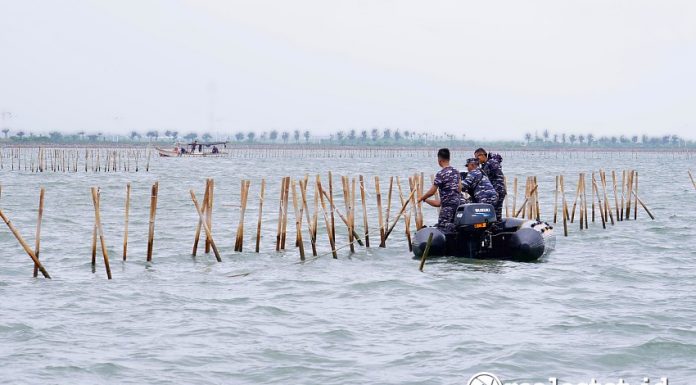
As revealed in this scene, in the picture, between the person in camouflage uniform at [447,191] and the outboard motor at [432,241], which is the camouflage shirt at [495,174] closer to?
the person in camouflage uniform at [447,191]

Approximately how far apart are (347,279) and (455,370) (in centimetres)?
681

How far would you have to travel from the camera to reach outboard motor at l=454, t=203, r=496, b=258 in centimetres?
1845

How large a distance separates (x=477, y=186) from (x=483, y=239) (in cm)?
109

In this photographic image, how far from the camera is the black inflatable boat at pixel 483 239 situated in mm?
18531

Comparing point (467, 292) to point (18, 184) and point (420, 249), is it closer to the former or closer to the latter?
point (420, 249)

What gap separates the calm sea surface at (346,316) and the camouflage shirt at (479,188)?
4.21 feet

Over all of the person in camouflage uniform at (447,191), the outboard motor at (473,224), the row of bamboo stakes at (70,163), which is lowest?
the row of bamboo stakes at (70,163)

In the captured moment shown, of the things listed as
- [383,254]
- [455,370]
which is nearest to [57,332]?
[455,370]

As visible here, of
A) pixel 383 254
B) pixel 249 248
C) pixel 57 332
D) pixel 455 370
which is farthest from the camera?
pixel 249 248

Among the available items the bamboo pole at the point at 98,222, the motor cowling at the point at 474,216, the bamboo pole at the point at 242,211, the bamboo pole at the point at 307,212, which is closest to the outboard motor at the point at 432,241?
the motor cowling at the point at 474,216

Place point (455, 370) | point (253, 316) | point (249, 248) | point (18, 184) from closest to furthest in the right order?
1. point (455, 370)
2. point (253, 316)
3. point (249, 248)
4. point (18, 184)

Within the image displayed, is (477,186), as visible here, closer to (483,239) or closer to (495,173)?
(495,173)

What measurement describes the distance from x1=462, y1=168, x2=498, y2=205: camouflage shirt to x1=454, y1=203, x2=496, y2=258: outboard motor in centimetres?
80

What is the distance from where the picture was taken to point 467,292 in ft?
54.4
